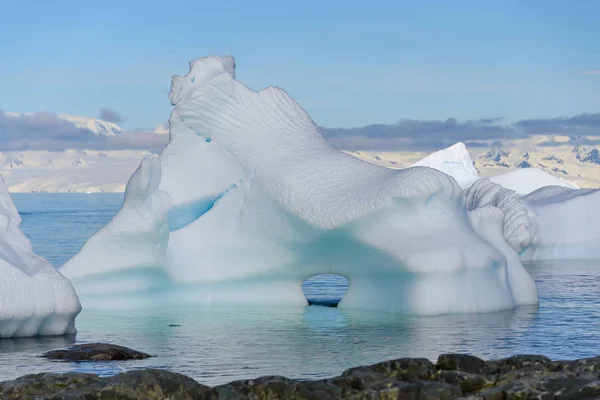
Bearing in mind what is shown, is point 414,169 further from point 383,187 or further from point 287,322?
point 287,322

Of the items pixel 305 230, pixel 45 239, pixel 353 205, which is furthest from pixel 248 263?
pixel 45 239

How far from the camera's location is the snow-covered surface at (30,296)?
13.8 meters

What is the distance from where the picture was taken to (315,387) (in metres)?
9.66

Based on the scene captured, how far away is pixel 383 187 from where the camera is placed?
17.0m

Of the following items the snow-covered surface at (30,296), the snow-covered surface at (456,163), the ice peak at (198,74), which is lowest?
the snow-covered surface at (30,296)

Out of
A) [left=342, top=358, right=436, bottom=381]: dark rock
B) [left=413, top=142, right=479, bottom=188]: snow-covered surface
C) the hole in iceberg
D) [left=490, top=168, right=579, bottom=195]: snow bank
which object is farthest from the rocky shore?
[left=490, top=168, right=579, bottom=195]: snow bank

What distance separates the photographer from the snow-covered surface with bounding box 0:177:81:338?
13773 millimetres

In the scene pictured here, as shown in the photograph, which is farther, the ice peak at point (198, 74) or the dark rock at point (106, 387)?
the ice peak at point (198, 74)

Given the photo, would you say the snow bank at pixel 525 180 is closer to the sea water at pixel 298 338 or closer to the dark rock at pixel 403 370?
the sea water at pixel 298 338

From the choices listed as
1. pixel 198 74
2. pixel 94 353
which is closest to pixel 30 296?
pixel 94 353

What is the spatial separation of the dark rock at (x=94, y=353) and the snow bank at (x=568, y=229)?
21642 millimetres

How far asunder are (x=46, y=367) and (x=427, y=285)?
23.1 ft

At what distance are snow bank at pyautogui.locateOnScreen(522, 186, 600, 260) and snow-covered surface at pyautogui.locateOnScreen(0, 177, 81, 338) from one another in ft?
69.4

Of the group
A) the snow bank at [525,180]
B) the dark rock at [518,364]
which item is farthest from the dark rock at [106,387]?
the snow bank at [525,180]
